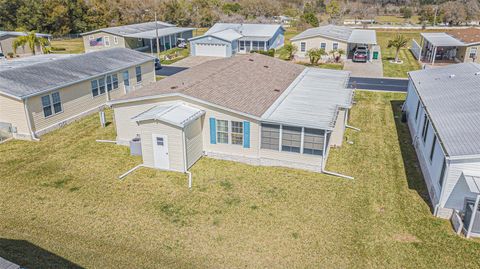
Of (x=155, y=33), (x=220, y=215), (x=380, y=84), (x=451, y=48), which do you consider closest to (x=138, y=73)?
(x=220, y=215)

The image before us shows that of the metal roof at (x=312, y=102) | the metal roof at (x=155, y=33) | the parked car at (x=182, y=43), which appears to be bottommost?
the parked car at (x=182, y=43)

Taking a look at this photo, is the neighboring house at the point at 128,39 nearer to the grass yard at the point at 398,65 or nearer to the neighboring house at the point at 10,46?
the neighboring house at the point at 10,46

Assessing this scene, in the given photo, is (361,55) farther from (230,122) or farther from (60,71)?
(60,71)

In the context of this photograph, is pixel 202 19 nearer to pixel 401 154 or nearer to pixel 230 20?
pixel 230 20

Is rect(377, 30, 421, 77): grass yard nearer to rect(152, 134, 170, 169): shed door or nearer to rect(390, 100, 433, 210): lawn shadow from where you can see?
rect(390, 100, 433, 210): lawn shadow

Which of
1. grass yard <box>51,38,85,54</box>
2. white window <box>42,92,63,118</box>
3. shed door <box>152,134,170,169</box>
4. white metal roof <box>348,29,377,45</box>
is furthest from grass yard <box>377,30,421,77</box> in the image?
grass yard <box>51,38,85,54</box>

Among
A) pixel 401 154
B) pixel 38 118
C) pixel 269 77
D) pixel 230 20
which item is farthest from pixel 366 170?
pixel 230 20

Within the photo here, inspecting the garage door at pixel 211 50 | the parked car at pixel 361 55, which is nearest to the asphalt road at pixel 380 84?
the parked car at pixel 361 55
